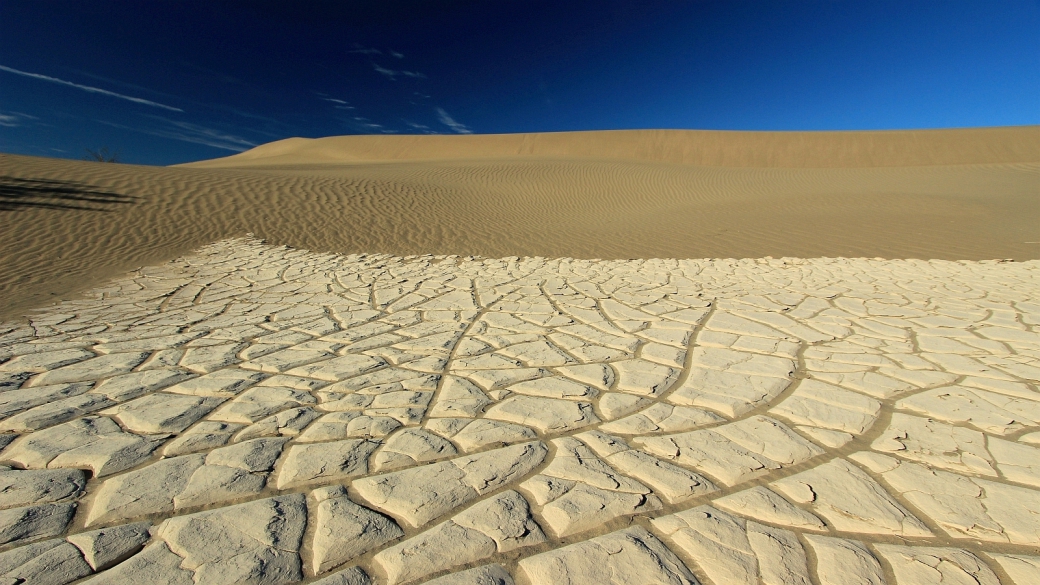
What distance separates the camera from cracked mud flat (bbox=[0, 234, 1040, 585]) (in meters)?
1.54

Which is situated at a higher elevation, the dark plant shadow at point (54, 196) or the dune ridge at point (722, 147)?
the dune ridge at point (722, 147)

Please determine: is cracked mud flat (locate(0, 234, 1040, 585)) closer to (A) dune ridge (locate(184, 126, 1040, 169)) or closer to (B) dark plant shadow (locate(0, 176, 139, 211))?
(B) dark plant shadow (locate(0, 176, 139, 211))

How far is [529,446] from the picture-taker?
→ 220 cm

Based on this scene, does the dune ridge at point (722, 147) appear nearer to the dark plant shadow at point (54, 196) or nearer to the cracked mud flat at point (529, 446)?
the dark plant shadow at point (54, 196)

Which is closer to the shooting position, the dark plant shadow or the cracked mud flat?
the cracked mud flat

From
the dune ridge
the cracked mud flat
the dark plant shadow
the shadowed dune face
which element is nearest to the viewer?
the cracked mud flat

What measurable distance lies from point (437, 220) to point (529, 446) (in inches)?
372

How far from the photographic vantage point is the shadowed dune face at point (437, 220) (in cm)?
755

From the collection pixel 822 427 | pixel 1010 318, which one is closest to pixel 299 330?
pixel 822 427

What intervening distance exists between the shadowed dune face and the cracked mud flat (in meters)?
3.72

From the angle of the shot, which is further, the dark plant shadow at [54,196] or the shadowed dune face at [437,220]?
the dark plant shadow at [54,196]

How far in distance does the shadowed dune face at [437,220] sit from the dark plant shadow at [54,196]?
0.03 metres

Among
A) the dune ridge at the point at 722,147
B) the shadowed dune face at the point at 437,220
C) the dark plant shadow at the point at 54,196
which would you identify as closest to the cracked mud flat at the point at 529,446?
the shadowed dune face at the point at 437,220

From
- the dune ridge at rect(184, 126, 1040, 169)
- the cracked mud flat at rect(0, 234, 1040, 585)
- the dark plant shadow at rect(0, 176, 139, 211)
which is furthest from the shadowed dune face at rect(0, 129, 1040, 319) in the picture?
the dune ridge at rect(184, 126, 1040, 169)
